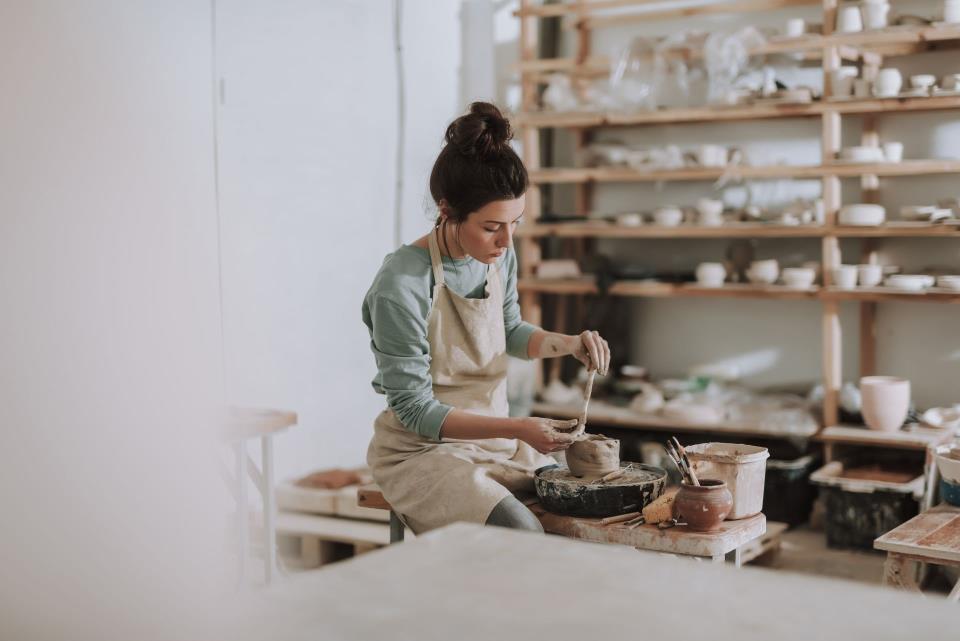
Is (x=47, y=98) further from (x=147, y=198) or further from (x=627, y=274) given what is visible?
(x=627, y=274)

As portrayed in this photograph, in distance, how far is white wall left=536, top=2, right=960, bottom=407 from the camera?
492 cm

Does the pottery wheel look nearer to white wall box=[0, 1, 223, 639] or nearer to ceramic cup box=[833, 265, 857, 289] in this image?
white wall box=[0, 1, 223, 639]

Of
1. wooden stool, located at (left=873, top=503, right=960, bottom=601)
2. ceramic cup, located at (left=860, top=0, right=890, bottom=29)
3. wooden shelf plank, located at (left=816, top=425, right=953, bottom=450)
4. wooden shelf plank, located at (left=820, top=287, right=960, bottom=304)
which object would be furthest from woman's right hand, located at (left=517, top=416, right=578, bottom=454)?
Result: ceramic cup, located at (left=860, top=0, right=890, bottom=29)

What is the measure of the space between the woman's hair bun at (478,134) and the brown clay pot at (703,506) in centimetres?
97

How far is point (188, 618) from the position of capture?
1271 millimetres

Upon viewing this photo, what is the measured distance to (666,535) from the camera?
243cm

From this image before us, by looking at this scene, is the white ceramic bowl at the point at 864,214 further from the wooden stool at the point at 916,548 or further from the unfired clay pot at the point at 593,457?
the unfired clay pot at the point at 593,457

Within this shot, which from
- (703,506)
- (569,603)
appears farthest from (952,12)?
(569,603)

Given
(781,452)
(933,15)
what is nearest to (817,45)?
(933,15)

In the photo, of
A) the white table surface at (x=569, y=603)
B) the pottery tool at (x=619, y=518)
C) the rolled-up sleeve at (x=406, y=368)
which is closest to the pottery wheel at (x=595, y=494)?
the pottery tool at (x=619, y=518)

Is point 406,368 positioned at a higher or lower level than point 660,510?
higher

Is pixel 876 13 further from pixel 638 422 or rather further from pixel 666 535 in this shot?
pixel 666 535

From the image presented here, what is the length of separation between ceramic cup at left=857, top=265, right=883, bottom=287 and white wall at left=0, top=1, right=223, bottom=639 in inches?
153

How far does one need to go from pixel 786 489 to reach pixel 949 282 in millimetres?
1109
